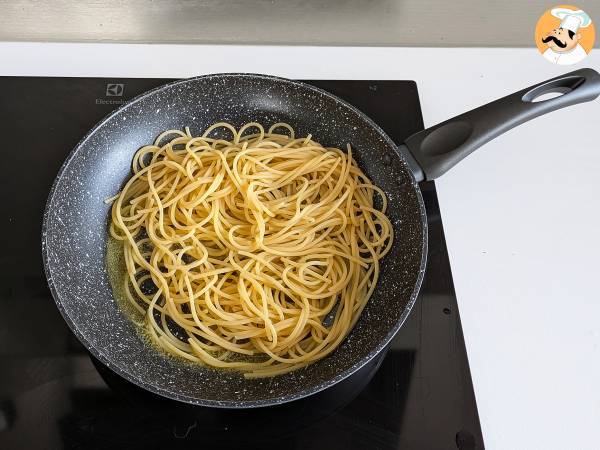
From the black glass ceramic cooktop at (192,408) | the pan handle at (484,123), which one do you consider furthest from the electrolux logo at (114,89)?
the pan handle at (484,123)

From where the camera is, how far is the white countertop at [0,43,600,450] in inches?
41.6

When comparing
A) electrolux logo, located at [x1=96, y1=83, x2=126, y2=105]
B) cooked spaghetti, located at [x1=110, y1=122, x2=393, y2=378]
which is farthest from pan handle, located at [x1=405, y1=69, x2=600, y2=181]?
electrolux logo, located at [x1=96, y1=83, x2=126, y2=105]

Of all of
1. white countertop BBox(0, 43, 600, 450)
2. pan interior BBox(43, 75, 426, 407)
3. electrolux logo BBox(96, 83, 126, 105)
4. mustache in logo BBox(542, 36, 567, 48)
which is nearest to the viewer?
pan interior BBox(43, 75, 426, 407)

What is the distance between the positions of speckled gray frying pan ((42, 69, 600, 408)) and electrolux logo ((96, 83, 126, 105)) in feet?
0.59

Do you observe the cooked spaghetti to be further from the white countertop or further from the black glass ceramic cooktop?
the white countertop

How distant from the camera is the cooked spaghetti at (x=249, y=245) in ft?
3.56

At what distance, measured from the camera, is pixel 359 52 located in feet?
5.01

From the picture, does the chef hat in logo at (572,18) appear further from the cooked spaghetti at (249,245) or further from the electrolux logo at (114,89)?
the electrolux logo at (114,89)

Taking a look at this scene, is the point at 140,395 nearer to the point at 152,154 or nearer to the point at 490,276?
the point at 152,154

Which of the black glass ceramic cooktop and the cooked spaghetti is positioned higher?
the cooked spaghetti

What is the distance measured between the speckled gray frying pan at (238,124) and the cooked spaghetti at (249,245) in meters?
0.03

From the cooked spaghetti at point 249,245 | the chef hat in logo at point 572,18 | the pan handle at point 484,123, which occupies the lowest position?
the cooked spaghetti at point 249,245

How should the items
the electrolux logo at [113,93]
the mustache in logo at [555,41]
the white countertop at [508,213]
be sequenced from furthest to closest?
the mustache in logo at [555,41]
the electrolux logo at [113,93]
the white countertop at [508,213]

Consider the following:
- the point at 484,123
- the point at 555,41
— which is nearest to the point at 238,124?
the point at 484,123
